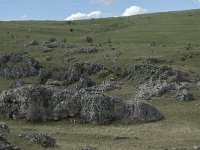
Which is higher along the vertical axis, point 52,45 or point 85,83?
point 52,45

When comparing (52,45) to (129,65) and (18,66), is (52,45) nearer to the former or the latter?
(18,66)

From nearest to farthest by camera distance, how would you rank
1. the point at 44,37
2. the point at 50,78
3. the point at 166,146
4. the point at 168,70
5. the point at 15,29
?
the point at 166,146, the point at 168,70, the point at 50,78, the point at 44,37, the point at 15,29

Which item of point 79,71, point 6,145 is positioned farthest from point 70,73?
point 6,145

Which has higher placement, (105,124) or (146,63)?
(146,63)

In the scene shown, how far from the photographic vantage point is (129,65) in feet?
255

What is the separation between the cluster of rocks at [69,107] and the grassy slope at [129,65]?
1077mm

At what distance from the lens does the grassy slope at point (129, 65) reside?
39062 mm

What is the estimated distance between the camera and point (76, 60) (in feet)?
290

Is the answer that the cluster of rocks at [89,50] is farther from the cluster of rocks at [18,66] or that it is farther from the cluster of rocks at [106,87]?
the cluster of rocks at [106,87]

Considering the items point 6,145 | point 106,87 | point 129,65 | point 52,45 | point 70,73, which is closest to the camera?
point 6,145

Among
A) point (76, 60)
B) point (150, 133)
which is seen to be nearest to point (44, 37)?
point (76, 60)

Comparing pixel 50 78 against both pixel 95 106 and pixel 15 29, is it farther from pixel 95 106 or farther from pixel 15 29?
pixel 15 29

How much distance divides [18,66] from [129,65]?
17540mm

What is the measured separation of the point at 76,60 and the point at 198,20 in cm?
8040
